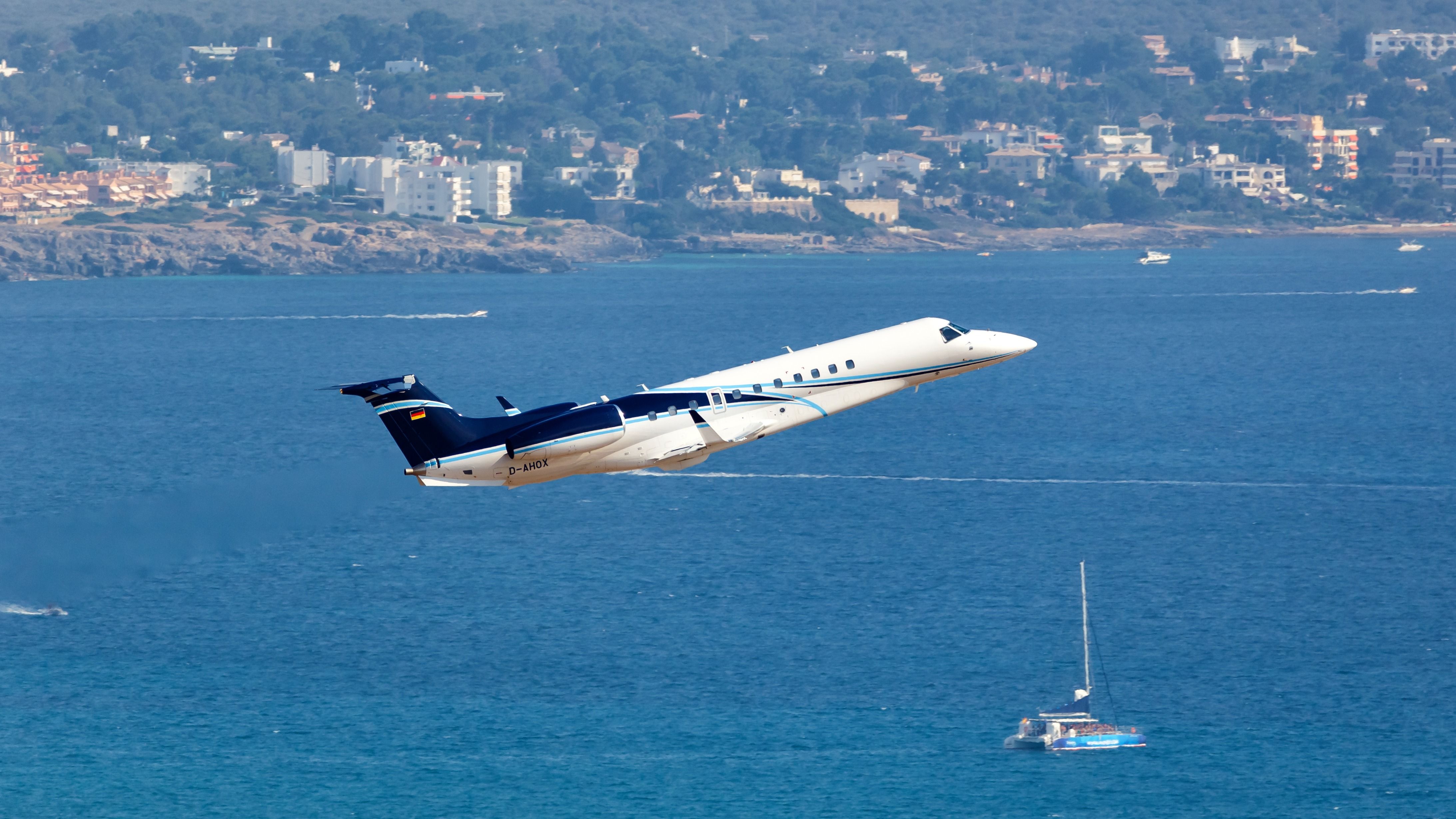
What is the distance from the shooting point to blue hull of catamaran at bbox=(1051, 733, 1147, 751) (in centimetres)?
14462

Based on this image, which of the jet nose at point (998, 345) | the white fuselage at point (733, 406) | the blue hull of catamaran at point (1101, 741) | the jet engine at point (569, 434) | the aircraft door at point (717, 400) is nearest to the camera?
the jet engine at point (569, 434)

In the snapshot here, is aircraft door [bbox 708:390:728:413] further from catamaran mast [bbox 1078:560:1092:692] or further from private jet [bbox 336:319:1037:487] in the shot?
catamaran mast [bbox 1078:560:1092:692]

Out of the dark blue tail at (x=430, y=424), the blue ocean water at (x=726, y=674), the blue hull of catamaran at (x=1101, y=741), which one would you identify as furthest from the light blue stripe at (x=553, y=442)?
the blue hull of catamaran at (x=1101, y=741)

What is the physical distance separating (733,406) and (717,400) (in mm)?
790

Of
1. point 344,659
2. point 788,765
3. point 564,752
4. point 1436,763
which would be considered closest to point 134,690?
point 344,659

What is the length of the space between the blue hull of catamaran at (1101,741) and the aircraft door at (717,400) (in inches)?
3024

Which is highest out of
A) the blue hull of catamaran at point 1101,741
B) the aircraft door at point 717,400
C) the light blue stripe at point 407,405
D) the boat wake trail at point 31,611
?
the aircraft door at point 717,400

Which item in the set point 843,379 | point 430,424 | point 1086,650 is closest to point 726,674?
point 1086,650

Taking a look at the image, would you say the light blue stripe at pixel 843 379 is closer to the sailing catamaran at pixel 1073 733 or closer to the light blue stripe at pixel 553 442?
the light blue stripe at pixel 553 442

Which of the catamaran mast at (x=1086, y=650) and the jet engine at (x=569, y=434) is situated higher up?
the jet engine at (x=569, y=434)

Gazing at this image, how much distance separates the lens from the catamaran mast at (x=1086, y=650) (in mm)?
154125

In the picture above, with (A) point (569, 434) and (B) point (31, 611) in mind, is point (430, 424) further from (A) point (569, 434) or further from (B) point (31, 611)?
(B) point (31, 611)

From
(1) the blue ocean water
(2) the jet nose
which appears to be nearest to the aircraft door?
(2) the jet nose

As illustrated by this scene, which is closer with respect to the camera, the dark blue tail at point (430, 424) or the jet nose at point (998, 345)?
the dark blue tail at point (430, 424)
